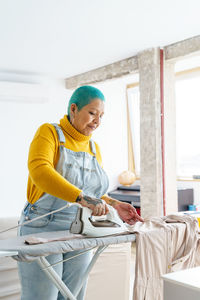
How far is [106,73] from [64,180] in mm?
3943

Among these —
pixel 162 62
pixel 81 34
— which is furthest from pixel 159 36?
pixel 81 34

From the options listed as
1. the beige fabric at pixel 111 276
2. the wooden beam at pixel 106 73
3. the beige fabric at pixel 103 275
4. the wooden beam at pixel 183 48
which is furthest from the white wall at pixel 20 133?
the beige fabric at pixel 111 276

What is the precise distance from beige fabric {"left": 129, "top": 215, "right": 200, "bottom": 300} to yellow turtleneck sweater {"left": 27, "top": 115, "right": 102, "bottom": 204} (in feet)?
1.65

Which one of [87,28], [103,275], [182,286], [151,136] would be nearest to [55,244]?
[182,286]

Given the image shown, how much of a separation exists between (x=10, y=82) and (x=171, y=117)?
261cm

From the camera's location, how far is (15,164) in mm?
6242

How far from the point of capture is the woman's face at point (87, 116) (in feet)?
6.77

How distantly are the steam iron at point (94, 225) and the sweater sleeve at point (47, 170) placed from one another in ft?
0.33

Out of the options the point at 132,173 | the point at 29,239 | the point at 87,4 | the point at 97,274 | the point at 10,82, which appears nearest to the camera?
the point at 29,239

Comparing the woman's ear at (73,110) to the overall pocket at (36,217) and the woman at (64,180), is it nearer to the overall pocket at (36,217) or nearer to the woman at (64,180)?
the woman at (64,180)

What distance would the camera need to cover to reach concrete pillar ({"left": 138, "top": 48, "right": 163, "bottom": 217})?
4.59 m

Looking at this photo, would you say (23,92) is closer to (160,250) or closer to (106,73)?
(106,73)

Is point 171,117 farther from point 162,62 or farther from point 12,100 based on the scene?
point 12,100

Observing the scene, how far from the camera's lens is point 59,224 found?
1.97 meters
